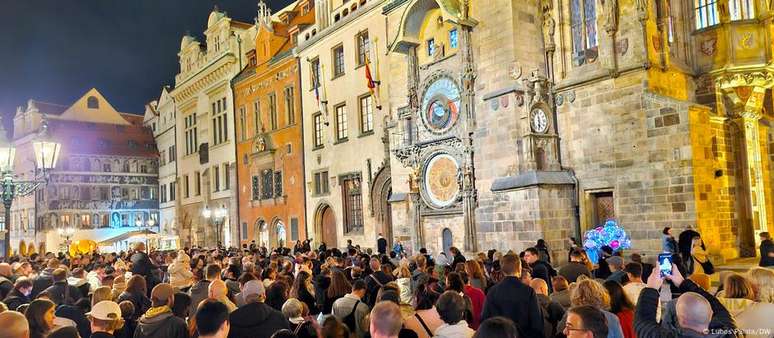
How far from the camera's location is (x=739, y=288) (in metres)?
5.16

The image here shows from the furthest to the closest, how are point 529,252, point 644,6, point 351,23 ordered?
point 351,23, point 644,6, point 529,252

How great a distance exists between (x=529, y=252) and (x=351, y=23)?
777 inches

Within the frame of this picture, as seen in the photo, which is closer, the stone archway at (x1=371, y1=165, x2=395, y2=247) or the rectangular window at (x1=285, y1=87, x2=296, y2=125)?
the stone archway at (x1=371, y1=165, x2=395, y2=247)

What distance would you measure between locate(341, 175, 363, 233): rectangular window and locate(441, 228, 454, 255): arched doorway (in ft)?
24.4

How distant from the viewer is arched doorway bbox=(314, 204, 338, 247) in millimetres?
29656

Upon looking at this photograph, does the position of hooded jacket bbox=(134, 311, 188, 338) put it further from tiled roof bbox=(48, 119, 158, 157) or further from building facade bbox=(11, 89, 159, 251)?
tiled roof bbox=(48, 119, 158, 157)

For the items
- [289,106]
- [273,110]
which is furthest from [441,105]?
[273,110]

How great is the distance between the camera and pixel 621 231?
16.2 m

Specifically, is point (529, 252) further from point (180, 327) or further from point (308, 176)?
point (308, 176)

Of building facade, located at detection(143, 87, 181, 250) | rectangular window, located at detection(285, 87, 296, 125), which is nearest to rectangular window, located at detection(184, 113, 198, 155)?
building facade, located at detection(143, 87, 181, 250)

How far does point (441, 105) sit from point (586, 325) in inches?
658

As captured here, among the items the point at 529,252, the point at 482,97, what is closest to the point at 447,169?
the point at 482,97

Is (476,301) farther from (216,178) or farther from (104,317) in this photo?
(216,178)

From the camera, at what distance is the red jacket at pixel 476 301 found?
7426mm
